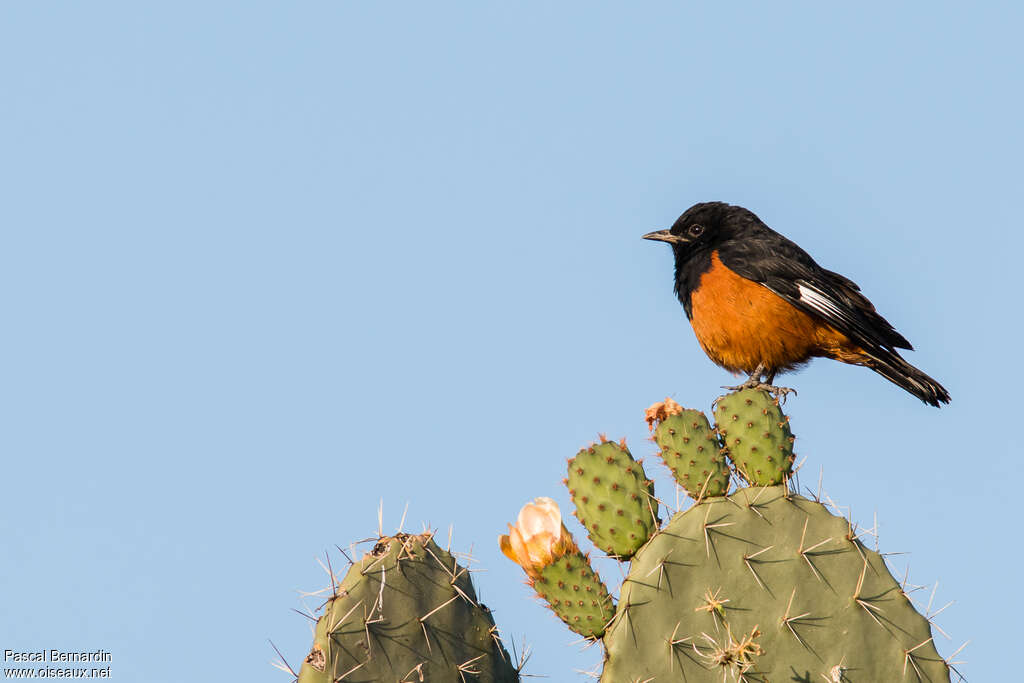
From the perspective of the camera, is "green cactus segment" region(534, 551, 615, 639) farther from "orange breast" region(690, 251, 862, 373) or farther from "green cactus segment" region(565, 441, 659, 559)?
"orange breast" region(690, 251, 862, 373)

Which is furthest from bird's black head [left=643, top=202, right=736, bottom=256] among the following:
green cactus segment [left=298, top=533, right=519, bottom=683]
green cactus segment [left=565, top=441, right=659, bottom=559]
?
green cactus segment [left=298, top=533, right=519, bottom=683]

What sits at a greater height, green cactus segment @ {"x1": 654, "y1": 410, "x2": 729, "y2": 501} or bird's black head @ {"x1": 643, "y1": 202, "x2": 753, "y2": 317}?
bird's black head @ {"x1": 643, "y1": 202, "x2": 753, "y2": 317}

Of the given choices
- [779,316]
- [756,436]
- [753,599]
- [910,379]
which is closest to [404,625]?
[753,599]

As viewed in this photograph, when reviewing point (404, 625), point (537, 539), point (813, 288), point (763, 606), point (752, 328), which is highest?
point (813, 288)

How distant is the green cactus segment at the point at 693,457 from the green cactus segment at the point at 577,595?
47 cm

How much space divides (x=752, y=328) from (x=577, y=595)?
3200 mm

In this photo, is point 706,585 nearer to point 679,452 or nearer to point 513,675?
point 679,452

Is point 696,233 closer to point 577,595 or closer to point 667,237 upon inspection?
point 667,237

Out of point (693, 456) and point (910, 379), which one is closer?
point (693, 456)

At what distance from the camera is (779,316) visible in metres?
7.05

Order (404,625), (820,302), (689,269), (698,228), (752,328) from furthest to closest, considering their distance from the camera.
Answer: (698,228)
(689,269)
(820,302)
(752,328)
(404,625)

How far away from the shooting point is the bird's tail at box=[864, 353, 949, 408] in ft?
23.2

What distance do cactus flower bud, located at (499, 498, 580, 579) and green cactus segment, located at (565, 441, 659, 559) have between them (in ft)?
0.35

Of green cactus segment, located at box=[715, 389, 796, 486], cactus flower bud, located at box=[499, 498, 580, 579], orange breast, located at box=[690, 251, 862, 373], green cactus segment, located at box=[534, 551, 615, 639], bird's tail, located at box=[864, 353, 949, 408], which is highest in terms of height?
orange breast, located at box=[690, 251, 862, 373]
